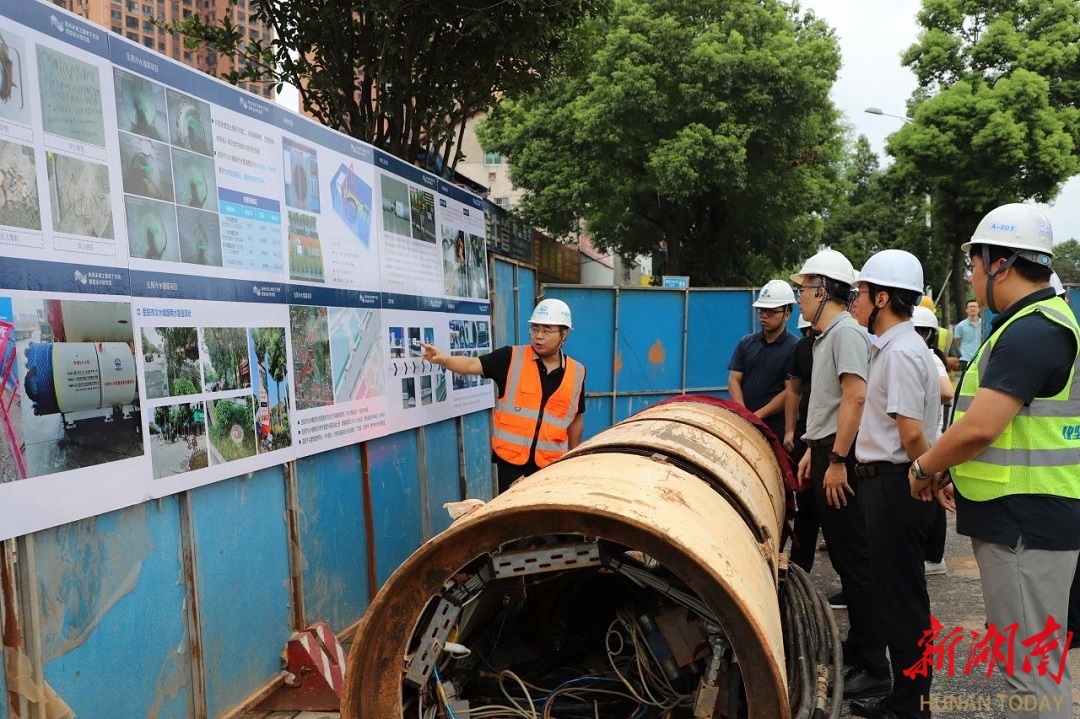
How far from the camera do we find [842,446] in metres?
3.95

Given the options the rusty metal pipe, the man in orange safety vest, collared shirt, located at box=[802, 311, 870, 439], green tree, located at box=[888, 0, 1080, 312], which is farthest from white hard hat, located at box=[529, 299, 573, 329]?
green tree, located at box=[888, 0, 1080, 312]

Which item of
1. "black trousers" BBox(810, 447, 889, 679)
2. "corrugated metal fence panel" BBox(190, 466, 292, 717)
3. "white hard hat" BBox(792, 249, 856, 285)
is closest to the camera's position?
"corrugated metal fence panel" BBox(190, 466, 292, 717)

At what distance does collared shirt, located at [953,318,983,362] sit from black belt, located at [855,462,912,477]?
8.54 m

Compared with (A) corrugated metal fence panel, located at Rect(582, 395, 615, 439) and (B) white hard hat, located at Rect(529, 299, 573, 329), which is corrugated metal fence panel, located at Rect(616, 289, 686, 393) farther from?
(B) white hard hat, located at Rect(529, 299, 573, 329)

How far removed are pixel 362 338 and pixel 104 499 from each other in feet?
6.02

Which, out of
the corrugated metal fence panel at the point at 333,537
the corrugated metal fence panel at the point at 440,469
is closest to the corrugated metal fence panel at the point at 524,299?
the corrugated metal fence panel at the point at 440,469

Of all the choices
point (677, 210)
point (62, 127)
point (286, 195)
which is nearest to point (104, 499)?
point (62, 127)

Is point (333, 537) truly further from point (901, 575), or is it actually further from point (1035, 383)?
point (1035, 383)

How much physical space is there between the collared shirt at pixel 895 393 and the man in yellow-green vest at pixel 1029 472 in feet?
1.72

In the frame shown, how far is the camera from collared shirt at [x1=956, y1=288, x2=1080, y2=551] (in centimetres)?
258

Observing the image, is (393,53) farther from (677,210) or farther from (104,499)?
(677,210)

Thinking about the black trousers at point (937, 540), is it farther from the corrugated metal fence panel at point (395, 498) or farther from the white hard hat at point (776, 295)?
the corrugated metal fence panel at point (395, 498)

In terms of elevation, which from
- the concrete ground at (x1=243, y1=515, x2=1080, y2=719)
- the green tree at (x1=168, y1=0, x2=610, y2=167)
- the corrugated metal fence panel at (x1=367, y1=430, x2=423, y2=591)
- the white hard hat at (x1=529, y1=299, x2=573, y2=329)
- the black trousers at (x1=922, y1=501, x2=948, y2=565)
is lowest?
the concrete ground at (x1=243, y1=515, x2=1080, y2=719)

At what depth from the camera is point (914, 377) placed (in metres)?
3.29
